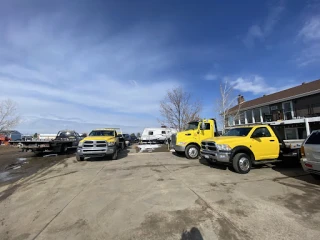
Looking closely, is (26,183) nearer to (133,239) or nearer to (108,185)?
(108,185)

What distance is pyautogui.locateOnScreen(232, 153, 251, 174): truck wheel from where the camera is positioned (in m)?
8.19

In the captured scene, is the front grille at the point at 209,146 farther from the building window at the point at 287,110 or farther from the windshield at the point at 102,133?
the building window at the point at 287,110

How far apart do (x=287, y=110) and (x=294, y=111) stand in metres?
1.01

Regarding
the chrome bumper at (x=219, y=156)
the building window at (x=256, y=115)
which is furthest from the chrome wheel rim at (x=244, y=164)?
the building window at (x=256, y=115)

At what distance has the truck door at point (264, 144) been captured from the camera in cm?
864

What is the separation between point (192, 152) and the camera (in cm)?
1301

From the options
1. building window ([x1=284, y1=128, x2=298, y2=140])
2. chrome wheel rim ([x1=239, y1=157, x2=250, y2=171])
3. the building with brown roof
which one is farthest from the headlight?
building window ([x1=284, y1=128, x2=298, y2=140])

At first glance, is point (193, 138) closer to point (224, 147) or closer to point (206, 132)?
point (206, 132)

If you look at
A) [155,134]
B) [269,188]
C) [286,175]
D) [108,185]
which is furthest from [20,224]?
[155,134]

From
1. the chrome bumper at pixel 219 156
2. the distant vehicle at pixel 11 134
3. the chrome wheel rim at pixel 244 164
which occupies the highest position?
the distant vehicle at pixel 11 134

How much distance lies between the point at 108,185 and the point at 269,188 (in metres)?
4.99

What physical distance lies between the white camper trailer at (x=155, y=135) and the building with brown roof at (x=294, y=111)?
8.80 m

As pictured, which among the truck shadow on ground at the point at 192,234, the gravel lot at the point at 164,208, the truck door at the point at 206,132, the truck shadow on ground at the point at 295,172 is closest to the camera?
the truck shadow on ground at the point at 192,234

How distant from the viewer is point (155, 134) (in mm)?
29875
